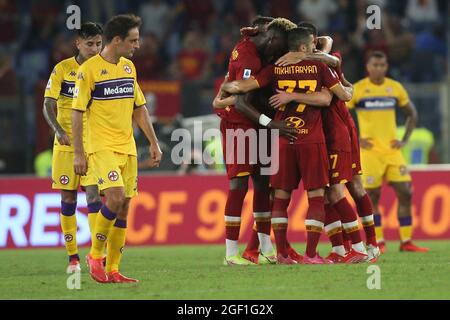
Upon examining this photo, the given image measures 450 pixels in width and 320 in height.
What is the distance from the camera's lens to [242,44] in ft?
40.9

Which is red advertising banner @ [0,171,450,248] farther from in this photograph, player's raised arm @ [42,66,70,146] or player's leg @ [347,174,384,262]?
player's raised arm @ [42,66,70,146]

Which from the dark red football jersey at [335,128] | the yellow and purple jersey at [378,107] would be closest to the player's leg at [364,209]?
the dark red football jersey at [335,128]

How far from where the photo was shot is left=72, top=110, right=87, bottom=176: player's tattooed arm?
10.7 metres

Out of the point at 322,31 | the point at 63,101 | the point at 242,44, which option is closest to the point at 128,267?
the point at 63,101

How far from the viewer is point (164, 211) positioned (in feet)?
59.8

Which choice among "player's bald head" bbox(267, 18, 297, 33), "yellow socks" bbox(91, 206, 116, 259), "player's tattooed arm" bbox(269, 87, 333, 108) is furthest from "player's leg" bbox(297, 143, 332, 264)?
"yellow socks" bbox(91, 206, 116, 259)

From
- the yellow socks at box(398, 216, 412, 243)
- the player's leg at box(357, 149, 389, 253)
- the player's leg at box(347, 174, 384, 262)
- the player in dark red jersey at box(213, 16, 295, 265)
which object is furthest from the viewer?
the player's leg at box(357, 149, 389, 253)

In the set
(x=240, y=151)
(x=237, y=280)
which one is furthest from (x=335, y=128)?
(x=237, y=280)

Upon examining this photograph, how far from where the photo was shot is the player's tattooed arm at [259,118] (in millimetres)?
12195

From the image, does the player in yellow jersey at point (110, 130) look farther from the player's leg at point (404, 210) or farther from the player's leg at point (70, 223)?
the player's leg at point (404, 210)

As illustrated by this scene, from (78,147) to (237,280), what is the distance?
1858 mm

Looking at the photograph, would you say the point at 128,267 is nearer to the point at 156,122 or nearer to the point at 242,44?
the point at 242,44

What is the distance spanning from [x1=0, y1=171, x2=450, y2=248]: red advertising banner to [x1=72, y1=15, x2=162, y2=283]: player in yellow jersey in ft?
23.1
